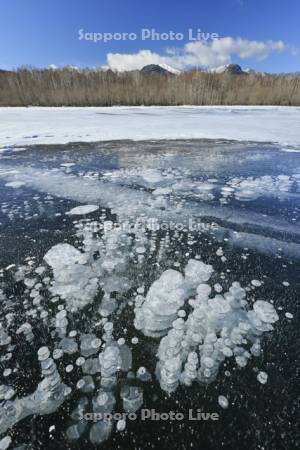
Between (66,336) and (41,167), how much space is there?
7.55 feet

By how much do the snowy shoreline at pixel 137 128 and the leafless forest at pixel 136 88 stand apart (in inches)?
82.2

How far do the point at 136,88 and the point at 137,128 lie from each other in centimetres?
428

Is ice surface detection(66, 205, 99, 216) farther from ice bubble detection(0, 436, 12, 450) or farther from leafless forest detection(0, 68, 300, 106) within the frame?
leafless forest detection(0, 68, 300, 106)

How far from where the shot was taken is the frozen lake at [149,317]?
638 mm

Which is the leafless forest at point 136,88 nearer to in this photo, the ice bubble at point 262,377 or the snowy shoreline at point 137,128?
the snowy shoreline at point 137,128

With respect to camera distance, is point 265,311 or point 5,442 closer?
point 5,442

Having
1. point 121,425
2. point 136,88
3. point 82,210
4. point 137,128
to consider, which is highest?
point 136,88

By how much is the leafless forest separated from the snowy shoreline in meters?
2.09

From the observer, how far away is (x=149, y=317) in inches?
36.5

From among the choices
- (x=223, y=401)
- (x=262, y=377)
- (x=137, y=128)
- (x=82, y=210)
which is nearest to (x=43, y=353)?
(x=223, y=401)

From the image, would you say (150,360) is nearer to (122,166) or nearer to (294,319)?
(294,319)

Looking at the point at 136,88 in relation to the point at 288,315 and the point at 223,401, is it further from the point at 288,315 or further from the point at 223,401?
the point at 223,401

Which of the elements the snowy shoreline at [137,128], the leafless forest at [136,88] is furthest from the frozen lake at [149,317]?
the leafless forest at [136,88]

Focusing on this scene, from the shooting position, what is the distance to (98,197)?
195 centimetres
